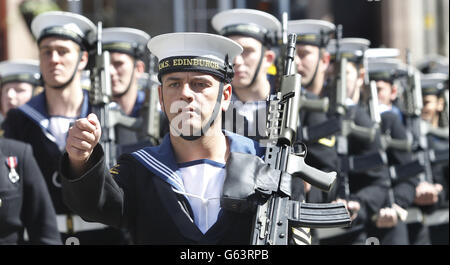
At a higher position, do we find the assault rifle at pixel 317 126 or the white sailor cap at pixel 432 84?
the white sailor cap at pixel 432 84

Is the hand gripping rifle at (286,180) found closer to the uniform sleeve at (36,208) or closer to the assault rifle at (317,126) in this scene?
the uniform sleeve at (36,208)

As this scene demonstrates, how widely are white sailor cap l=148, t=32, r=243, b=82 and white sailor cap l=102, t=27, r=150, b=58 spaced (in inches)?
100

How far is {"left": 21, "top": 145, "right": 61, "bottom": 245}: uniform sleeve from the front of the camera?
15.2 feet

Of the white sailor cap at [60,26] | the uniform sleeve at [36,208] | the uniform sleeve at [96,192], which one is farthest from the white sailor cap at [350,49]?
the uniform sleeve at [96,192]

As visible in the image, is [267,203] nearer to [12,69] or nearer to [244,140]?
[244,140]

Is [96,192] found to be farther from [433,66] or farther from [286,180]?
[433,66]

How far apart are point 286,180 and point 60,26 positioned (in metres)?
2.63

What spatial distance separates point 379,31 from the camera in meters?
12.4

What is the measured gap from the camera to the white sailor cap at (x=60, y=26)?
5383 mm

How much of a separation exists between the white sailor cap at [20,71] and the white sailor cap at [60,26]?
4.07ft

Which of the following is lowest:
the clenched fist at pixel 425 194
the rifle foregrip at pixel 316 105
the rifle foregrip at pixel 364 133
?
the clenched fist at pixel 425 194

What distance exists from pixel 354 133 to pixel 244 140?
9.56 feet

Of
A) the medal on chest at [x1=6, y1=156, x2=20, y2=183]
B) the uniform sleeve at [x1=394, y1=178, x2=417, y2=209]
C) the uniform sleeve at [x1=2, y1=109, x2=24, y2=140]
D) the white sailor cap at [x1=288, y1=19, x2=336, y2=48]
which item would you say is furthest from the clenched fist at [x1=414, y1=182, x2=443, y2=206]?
the medal on chest at [x1=6, y1=156, x2=20, y2=183]

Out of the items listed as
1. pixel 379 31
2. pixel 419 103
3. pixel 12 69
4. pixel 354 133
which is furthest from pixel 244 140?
pixel 379 31
